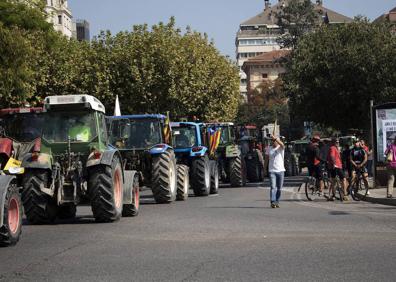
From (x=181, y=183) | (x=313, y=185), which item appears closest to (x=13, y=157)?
(x=181, y=183)

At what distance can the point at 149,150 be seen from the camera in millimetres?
22078

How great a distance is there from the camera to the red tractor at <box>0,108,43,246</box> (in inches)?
486

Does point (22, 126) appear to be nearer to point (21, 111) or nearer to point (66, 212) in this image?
point (21, 111)

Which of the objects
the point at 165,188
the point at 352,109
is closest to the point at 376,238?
the point at 165,188

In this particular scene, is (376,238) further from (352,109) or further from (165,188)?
(352,109)

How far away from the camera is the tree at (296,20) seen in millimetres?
81562

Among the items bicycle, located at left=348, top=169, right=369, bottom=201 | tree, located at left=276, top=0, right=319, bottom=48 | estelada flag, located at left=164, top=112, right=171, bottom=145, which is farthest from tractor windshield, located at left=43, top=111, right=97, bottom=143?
tree, located at left=276, top=0, right=319, bottom=48

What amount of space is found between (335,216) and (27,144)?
653 centimetres

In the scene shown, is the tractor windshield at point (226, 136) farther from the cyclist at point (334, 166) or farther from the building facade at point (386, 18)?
the building facade at point (386, 18)

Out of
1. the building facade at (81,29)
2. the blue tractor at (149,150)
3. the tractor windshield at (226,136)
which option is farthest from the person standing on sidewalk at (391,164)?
the building facade at (81,29)

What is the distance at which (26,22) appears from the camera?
2002 inches

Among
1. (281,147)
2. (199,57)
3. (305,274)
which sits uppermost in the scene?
(199,57)

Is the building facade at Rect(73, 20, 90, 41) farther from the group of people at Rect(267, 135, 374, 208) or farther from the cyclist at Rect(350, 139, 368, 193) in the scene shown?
the cyclist at Rect(350, 139, 368, 193)

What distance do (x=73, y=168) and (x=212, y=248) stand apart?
4.99m
